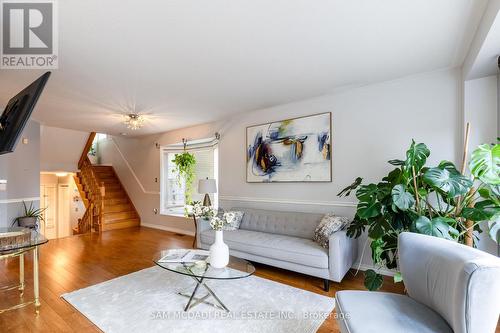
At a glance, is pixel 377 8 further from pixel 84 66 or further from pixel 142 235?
pixel 142 235

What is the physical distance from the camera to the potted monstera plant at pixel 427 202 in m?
1.95

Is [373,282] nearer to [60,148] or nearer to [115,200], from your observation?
[115,200]

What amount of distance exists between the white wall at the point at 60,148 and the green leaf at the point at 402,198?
725 centimetres

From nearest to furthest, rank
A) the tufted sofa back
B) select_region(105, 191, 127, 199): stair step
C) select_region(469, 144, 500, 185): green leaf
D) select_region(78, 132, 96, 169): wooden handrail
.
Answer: select_region(469, 144, 500, 185): green leaf → the tufted sofa back → select_region(78, 132, 96, 169): wooden handrail → select_region(105, 191, 127, 199): stair step

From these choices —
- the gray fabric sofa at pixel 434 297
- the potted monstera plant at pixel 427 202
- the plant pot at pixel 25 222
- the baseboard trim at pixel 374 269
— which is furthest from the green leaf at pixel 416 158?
the plant pot at pixel 25 222

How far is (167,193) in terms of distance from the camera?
628 cm

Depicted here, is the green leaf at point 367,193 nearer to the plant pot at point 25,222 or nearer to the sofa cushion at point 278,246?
the sofa cushion at point 278,246

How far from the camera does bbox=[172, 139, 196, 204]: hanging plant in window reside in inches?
213

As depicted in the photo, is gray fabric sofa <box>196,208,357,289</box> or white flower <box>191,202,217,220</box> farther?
gray fabric sofa <box>196,208,357,289</box>

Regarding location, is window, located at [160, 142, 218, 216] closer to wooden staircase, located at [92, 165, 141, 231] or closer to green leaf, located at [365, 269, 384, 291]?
wooden staircase, located at [92, 165, 141, 231]

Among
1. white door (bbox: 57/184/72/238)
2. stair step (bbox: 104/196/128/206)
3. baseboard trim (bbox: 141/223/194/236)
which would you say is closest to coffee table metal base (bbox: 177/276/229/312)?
baseboard trim (bbox: 141/223/194/236)

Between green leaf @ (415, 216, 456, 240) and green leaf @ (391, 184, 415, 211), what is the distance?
15 centimetres

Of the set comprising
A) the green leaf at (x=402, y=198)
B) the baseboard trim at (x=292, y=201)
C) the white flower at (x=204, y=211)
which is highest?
the green leaf at (x=402, y=198)

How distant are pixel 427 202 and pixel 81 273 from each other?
427 centimetres
